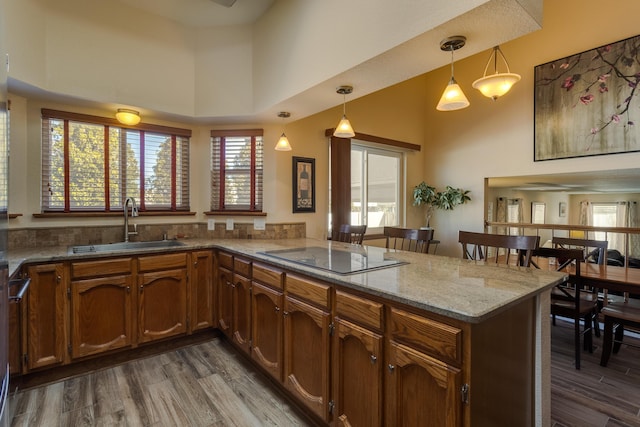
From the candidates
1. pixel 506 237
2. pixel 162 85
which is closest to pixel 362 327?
pixel 506 237

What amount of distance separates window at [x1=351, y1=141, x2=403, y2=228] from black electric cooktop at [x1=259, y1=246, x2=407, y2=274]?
158cm

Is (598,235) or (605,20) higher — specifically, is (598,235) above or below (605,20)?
below

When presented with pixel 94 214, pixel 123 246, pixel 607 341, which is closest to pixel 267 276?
pixel 123 246

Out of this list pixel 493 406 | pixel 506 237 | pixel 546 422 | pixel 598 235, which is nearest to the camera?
pixel 493 406

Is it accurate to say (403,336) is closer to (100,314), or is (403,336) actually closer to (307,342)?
(307,342)

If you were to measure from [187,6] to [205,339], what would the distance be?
3072mm

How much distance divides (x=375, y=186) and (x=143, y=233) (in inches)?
115

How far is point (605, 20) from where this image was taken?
3510 millimetres

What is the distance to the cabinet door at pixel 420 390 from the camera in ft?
3.67

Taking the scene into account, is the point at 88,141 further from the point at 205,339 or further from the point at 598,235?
the point at 598,235

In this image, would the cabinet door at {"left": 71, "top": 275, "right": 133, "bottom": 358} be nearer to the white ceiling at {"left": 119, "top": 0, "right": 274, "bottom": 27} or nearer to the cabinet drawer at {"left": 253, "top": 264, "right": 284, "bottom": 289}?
the cabinet drawer at {"left": 253, "top": 264, "right": 284, "bottom": 289}

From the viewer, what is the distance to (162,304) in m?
2.67

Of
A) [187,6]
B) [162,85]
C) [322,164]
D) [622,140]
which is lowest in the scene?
[322,164]

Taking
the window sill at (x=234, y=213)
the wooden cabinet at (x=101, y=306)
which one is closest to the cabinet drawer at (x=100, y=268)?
the wooden cabinet at (x=101, y=306)
